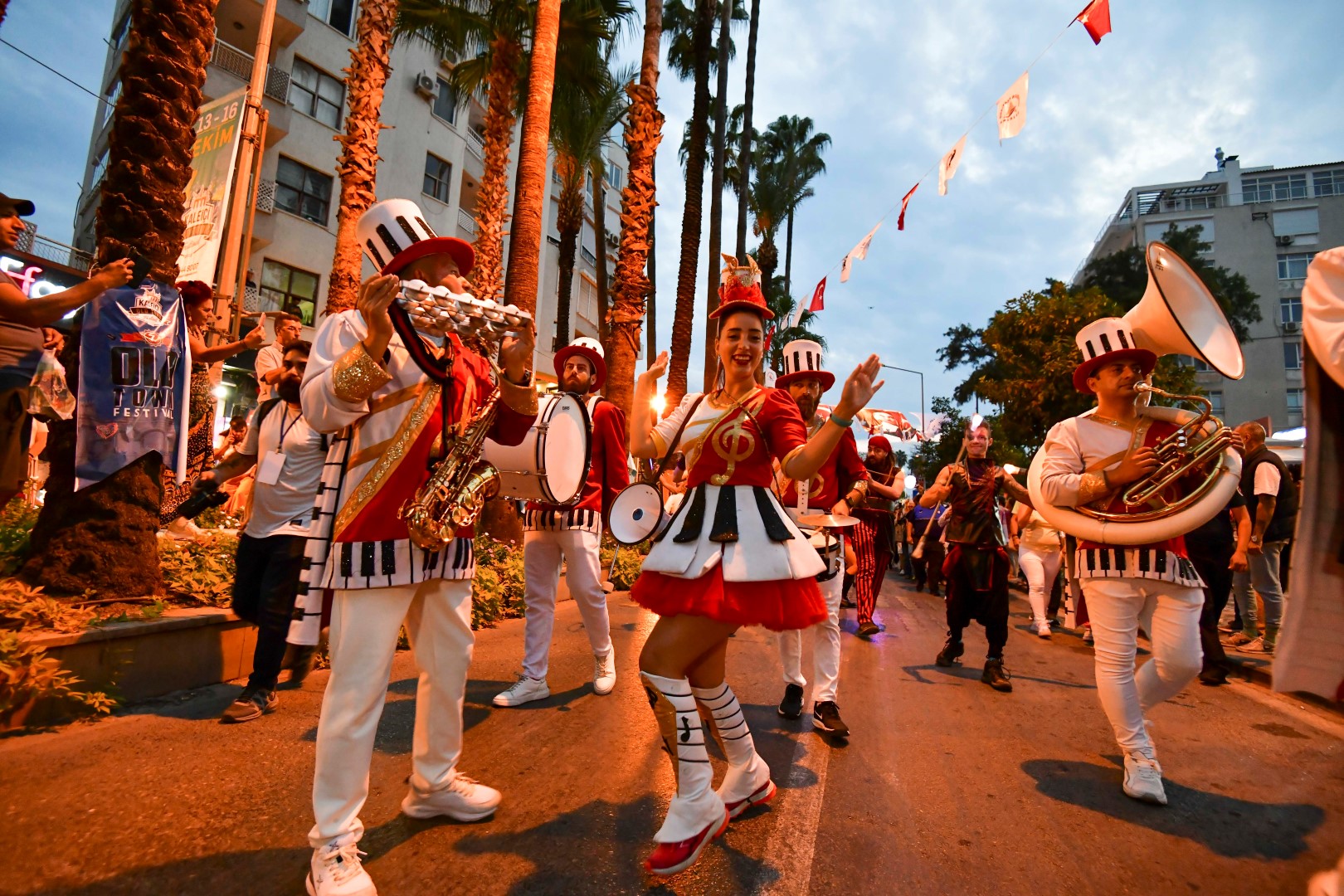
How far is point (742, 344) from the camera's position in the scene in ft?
10.0

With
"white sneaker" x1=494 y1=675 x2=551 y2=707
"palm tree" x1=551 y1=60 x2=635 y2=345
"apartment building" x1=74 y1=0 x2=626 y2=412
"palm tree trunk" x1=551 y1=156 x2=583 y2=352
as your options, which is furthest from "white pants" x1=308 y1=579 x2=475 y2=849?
"palm tree trunk" x1=551 y1=156 x2=583 y2=352

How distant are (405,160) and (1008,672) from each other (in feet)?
77.8

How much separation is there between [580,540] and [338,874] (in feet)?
8.79

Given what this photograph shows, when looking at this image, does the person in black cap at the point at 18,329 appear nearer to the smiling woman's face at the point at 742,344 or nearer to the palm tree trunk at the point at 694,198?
the smiling woman's face at the point at 742,344

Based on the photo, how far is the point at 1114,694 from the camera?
3564mm

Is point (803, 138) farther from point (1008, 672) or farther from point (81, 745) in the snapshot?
point (81, 745)

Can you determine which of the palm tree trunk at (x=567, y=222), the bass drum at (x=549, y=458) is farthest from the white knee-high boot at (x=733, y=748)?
the palm tree trunk at (x=567, y=222)

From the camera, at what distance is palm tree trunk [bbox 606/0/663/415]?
11.3 m

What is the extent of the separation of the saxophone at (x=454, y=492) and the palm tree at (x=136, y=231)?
124 inches

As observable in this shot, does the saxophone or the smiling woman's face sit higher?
the smiling woman's face

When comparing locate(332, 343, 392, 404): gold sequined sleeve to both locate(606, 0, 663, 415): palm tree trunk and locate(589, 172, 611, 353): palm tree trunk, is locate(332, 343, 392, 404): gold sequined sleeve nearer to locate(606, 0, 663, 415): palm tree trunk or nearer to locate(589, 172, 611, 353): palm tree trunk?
locate(606, 0, 663, 415): palm tree trunk

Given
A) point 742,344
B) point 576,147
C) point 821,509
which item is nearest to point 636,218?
point 576,147

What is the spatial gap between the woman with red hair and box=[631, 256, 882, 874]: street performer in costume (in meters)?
3.36

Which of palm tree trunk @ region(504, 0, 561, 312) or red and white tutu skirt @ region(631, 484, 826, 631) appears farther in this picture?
palm tree trunk @ region(504, 0, 561, 312)
